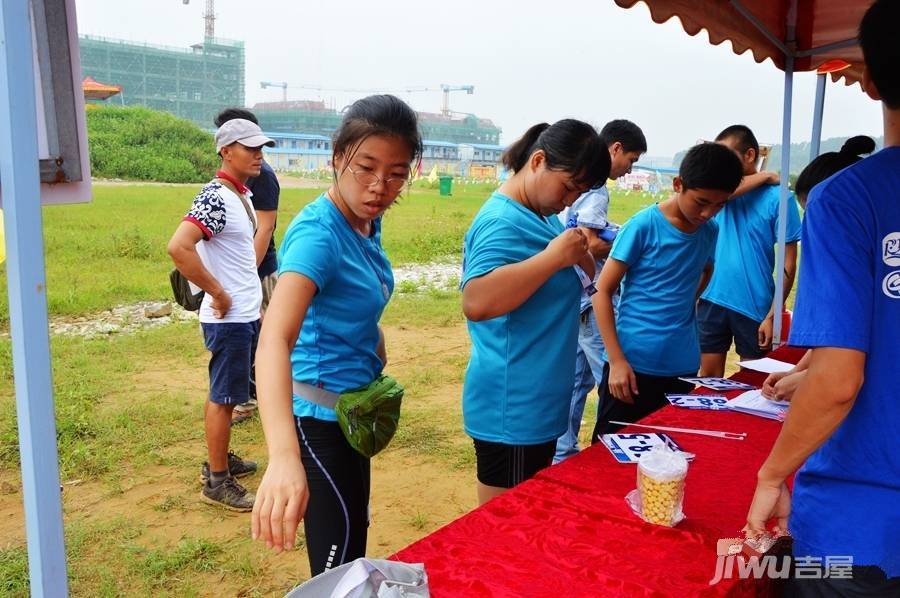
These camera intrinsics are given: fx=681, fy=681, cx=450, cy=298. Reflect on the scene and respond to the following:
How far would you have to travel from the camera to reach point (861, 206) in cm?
91

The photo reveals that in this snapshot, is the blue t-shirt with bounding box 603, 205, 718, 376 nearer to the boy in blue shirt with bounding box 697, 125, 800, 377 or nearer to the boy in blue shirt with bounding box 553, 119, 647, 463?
the boy in blue shirt with bounding box 553, 119, 647, 463

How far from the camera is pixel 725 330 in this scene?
126 inches

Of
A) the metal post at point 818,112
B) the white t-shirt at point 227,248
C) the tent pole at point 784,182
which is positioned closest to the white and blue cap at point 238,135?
the white t-shirt at point 227,248

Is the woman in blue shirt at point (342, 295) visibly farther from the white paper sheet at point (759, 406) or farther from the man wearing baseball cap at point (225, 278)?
the man wearing baseball cap at point (225, 278)

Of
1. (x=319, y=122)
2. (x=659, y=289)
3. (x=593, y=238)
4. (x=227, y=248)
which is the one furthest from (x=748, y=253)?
(x=319, y=122)

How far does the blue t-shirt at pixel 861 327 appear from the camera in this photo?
0.90 meters

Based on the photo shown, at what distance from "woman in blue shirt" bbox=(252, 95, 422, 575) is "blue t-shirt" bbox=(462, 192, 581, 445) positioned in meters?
0.31

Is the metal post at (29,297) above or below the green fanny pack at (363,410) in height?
above

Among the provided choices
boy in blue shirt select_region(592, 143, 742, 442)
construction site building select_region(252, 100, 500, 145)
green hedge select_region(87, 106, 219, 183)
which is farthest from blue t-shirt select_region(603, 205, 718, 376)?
construction site building select_region(252, 100, 500, 145)

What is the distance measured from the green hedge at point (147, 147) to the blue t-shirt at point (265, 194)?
63.1 ft

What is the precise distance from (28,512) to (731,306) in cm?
297

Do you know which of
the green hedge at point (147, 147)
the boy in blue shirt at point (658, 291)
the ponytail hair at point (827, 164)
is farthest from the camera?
the green hedge at point (147, 147)

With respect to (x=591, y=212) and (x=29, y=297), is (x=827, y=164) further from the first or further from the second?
(x=29, y=297)

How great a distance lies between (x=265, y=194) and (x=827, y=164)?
281cm
